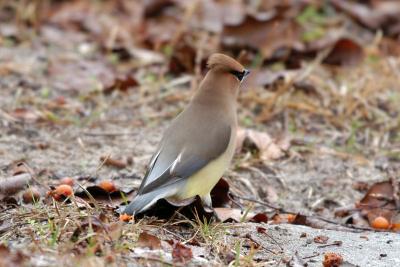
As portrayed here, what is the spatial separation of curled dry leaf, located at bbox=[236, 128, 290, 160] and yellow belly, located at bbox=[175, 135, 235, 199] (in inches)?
50.9

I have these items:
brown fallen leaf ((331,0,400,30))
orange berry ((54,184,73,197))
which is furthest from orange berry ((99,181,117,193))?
brown fallen leaf ((331,0,400,30))

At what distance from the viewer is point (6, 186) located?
12.8ft

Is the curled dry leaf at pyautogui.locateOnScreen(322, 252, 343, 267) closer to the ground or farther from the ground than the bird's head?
closer to the ground

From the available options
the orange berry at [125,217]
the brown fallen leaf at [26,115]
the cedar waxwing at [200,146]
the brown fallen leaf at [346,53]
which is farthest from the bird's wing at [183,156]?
the brown fallen leaf at [346,53]

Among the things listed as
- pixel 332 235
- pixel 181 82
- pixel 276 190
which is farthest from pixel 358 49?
pixel 332 235

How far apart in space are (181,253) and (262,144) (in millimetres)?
2111

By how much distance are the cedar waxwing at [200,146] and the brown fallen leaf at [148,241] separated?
285 mm

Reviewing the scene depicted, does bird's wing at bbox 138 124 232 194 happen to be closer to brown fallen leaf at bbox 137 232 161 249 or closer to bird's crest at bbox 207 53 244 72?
bird's crest at bbox 207 53 244 72

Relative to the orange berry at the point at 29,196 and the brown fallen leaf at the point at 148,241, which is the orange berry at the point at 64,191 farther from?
the brown fallen leaf at the point at 148,241

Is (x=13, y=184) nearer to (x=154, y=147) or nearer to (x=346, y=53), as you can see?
(x=154, y=147)

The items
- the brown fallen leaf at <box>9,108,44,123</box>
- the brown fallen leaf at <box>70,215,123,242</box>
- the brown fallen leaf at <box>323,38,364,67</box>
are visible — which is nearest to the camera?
the brown fallen leaf at <box>70,215,123,242</box>

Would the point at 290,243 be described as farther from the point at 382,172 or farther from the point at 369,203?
the point at 382,172

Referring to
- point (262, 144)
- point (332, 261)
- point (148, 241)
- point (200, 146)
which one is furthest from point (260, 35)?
point (148, 241)

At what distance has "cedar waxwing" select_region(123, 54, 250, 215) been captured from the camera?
357 cm
